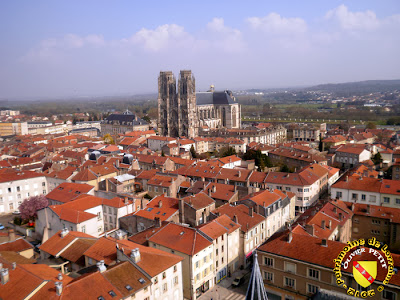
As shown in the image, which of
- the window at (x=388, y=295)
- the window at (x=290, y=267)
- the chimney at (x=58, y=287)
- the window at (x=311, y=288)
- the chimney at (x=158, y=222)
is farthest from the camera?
the chimney at (x=158, y=222)

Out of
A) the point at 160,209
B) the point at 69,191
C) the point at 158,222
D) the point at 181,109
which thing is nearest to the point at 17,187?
the point at 69,191

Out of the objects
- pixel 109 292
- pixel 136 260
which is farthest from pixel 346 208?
pixel 109 292

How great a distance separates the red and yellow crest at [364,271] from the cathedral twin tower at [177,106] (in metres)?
79.3

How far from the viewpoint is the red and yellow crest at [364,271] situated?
2100 centimetres

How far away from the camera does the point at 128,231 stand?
37781 mm

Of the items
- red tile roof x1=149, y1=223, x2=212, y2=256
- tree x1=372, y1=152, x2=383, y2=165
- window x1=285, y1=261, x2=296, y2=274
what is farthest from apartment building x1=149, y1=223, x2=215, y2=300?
tree x1=372, y1=152, x2=383, y2=165

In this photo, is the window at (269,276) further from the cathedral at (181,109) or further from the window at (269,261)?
the cathedral at (181,109)

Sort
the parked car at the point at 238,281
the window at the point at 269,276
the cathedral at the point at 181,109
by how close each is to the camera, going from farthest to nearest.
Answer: the cathedral at the point at 181,109 → the parked car at the point at 238,281 → the window at the point at 269,276

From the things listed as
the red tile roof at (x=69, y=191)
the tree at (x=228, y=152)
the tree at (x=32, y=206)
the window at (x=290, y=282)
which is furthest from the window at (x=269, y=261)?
the tree at (x=228, y=152)

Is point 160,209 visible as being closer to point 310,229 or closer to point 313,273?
point 310,229

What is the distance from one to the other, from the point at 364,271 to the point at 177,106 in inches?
3378

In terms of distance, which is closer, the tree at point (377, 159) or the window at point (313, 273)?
the window at point (313, 273)

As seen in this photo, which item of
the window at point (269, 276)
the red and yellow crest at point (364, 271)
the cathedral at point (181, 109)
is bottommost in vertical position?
the window at point (269, 276)

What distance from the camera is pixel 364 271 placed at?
21203 mm
